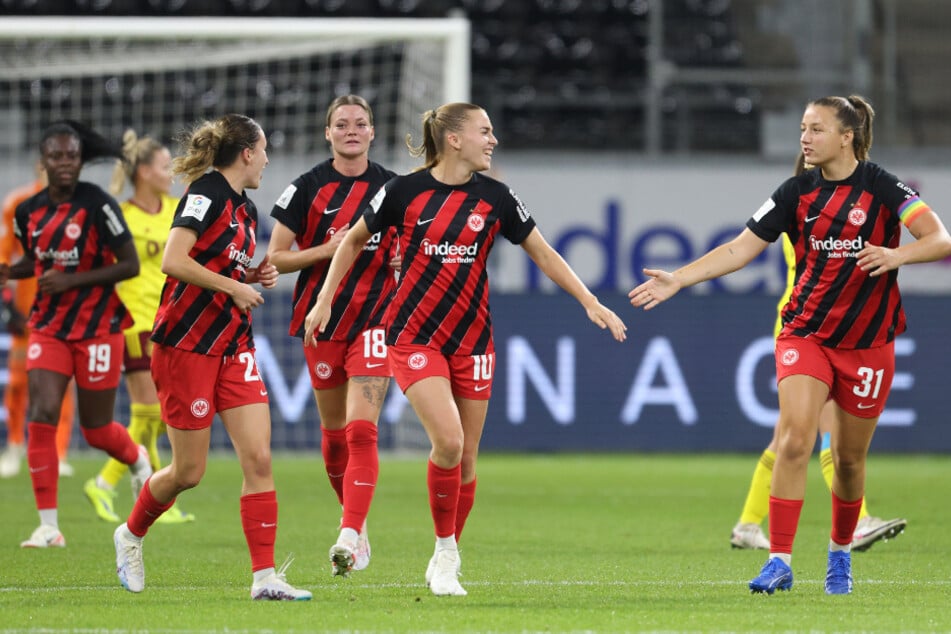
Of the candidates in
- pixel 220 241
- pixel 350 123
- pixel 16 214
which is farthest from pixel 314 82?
pixel 220 241

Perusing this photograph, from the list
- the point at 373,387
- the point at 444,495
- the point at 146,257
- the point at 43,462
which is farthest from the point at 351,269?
the point at 146,257

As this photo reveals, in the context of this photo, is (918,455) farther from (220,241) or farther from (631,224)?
(220,241)

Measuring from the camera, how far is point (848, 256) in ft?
21.2

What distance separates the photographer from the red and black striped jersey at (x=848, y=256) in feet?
21.1

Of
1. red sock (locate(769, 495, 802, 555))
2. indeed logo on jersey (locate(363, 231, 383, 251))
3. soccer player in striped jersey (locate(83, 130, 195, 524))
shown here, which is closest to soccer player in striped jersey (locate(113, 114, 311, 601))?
indeed logo on jersey (locate(363, 231, 383, 251))

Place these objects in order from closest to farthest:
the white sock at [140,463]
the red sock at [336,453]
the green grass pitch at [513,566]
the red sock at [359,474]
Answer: the green grass pitch at [513,566] < the red sock at [359,474] < the red sock at [336,453] < the white sock at [140,463]

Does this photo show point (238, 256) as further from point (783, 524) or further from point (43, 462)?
point (43, 462)

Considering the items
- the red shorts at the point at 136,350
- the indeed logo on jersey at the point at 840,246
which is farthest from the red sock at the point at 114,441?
the indeed logo on jersey at the point at 840,246

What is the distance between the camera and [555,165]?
57.1 feet

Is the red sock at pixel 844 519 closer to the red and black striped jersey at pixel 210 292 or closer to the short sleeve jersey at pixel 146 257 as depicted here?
the red and black striped jersey at pixel 210 292

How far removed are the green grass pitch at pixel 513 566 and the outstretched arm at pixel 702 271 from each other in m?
1.21

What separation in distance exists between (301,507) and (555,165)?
738cm

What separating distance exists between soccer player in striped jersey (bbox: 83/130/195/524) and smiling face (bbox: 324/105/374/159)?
2.57m

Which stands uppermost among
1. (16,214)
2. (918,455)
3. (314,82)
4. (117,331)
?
(314,82)
